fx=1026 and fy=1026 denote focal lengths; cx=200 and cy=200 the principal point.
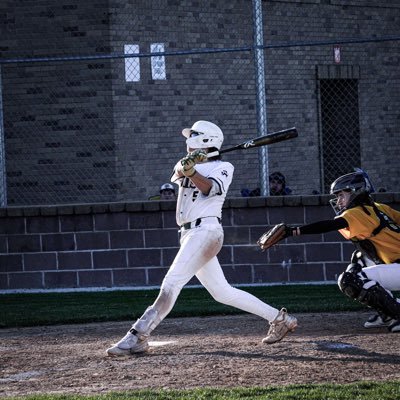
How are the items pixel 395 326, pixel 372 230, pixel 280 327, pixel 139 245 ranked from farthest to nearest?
pixel 139 245, pixel 395 326, pixel 372 230, pixel 280 327

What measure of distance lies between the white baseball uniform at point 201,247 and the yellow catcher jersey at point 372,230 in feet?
3.03

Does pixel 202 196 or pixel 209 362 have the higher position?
pixel 202 196

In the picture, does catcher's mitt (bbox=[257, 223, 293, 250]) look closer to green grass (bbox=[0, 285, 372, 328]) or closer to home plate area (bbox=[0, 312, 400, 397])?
home plate area (bbox=[0, 312, 400, 397])

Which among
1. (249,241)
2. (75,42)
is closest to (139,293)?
(249,241)

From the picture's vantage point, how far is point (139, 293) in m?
12.2

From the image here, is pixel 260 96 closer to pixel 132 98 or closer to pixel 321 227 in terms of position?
pixel 132 98

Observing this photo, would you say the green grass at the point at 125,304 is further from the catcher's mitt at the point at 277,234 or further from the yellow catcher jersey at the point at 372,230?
the catcher's mitt at the point at 277,234

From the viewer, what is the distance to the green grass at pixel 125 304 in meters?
10.3

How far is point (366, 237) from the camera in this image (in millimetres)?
8164

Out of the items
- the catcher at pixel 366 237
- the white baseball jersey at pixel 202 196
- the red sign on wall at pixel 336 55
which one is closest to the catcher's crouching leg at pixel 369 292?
the catcher at pixel 366 237

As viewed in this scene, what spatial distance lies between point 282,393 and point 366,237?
2.66 meters

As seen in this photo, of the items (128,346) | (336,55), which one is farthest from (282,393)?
(336,55)

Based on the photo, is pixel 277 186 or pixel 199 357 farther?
pixel 277 186

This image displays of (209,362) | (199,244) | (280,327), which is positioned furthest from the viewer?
(280,327)
